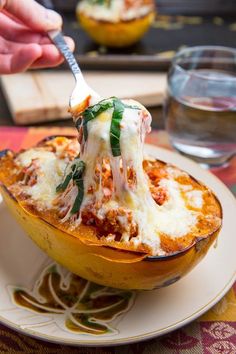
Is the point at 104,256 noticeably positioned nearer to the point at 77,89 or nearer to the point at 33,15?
the point at 77,89

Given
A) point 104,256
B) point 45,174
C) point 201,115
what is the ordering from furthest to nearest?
1. point 201,115
2. point 45,174
3. point 104,256

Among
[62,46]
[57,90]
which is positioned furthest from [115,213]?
[57,90]

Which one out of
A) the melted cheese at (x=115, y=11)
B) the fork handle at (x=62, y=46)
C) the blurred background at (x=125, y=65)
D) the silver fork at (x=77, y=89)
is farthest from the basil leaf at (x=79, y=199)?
the melted cheese at (x=115, y=11)

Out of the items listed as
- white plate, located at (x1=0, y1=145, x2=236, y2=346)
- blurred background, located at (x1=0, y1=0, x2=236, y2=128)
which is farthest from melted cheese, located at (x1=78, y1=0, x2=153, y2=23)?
white plate, located at (x1=0, y1=145, x2=236, y2=346)

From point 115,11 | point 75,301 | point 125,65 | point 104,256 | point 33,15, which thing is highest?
point 33,15

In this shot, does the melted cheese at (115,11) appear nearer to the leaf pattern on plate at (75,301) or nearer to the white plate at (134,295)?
the white plate at (134,295)

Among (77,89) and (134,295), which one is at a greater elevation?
(77,89)
